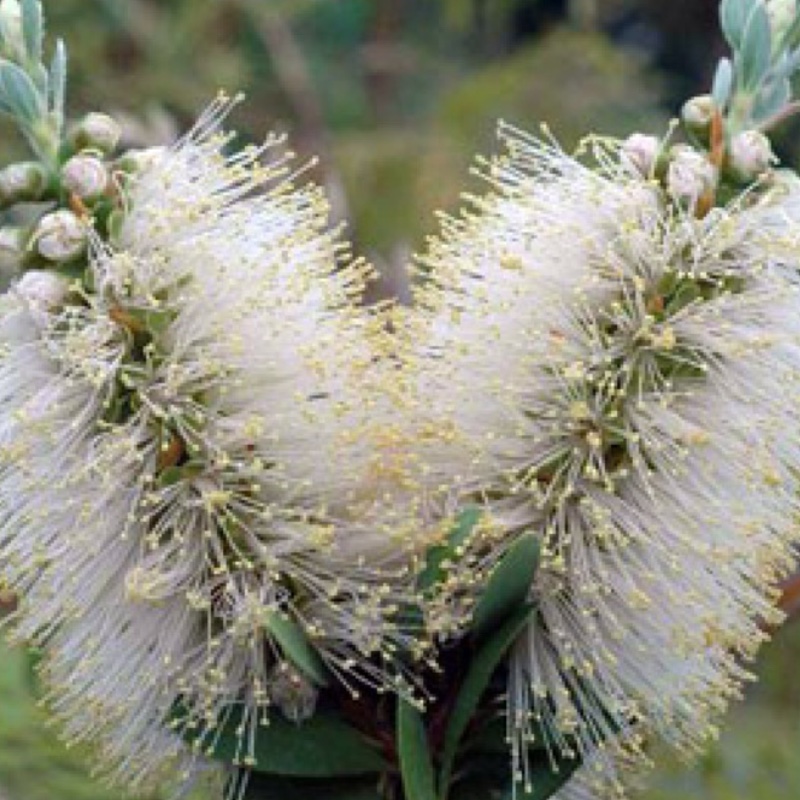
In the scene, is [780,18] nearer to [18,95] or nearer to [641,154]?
[641,154]

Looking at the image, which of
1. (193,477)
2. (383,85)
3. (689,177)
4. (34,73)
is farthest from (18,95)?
(383,85)

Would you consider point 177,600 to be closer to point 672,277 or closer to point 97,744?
point 97,744

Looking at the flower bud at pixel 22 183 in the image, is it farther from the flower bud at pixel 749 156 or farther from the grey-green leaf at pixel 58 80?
the flower bud at pixel 749 156

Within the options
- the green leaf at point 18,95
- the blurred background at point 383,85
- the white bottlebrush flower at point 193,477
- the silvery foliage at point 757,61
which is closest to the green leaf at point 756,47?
the silvery foliage at point 757,61

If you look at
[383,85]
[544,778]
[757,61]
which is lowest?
[544,778]

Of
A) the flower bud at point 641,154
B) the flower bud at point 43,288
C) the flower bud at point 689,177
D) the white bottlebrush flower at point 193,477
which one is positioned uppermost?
the flower bud at point 641,154

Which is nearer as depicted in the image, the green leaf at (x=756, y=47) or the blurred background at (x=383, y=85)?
the green leaf at (x=756, y=47)
